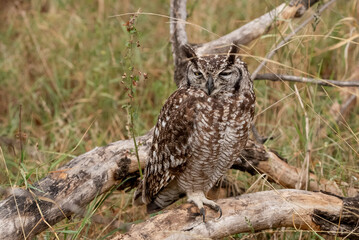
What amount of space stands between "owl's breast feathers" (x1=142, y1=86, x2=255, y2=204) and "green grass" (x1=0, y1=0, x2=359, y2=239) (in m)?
0.70

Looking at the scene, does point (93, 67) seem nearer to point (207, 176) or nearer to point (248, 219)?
point (207, 176)

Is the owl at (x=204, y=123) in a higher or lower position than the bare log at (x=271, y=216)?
higher

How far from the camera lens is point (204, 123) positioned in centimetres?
254

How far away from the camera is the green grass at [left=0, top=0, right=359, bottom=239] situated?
11.8ft

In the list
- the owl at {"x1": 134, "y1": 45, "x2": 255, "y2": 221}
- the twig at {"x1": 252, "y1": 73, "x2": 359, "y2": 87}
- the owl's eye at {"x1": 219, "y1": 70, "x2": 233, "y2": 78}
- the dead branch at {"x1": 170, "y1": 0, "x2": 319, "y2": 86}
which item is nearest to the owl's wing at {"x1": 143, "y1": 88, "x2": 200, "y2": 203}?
the owl at {"x1": 134, "y1": 45, "x2": 255, "y2": 221}

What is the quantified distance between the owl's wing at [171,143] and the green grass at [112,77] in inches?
19.9

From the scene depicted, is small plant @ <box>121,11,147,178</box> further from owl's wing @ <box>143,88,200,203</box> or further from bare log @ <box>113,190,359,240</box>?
bare log @ <box>113,190,359,240</box>

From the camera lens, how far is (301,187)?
306 cm

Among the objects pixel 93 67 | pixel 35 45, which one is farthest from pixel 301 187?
pixel 35 45

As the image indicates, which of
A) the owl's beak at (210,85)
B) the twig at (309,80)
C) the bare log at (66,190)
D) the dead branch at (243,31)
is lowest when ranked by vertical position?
the bare log at (66,190)

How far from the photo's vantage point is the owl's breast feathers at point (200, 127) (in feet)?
8.34

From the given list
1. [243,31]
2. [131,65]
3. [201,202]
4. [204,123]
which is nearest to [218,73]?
[204,123]

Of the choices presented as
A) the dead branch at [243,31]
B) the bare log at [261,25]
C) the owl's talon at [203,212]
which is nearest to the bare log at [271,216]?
the owl's talon at [203,212]

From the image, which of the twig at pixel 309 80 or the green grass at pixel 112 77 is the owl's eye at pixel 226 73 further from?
the green grass at pixel 112 77
